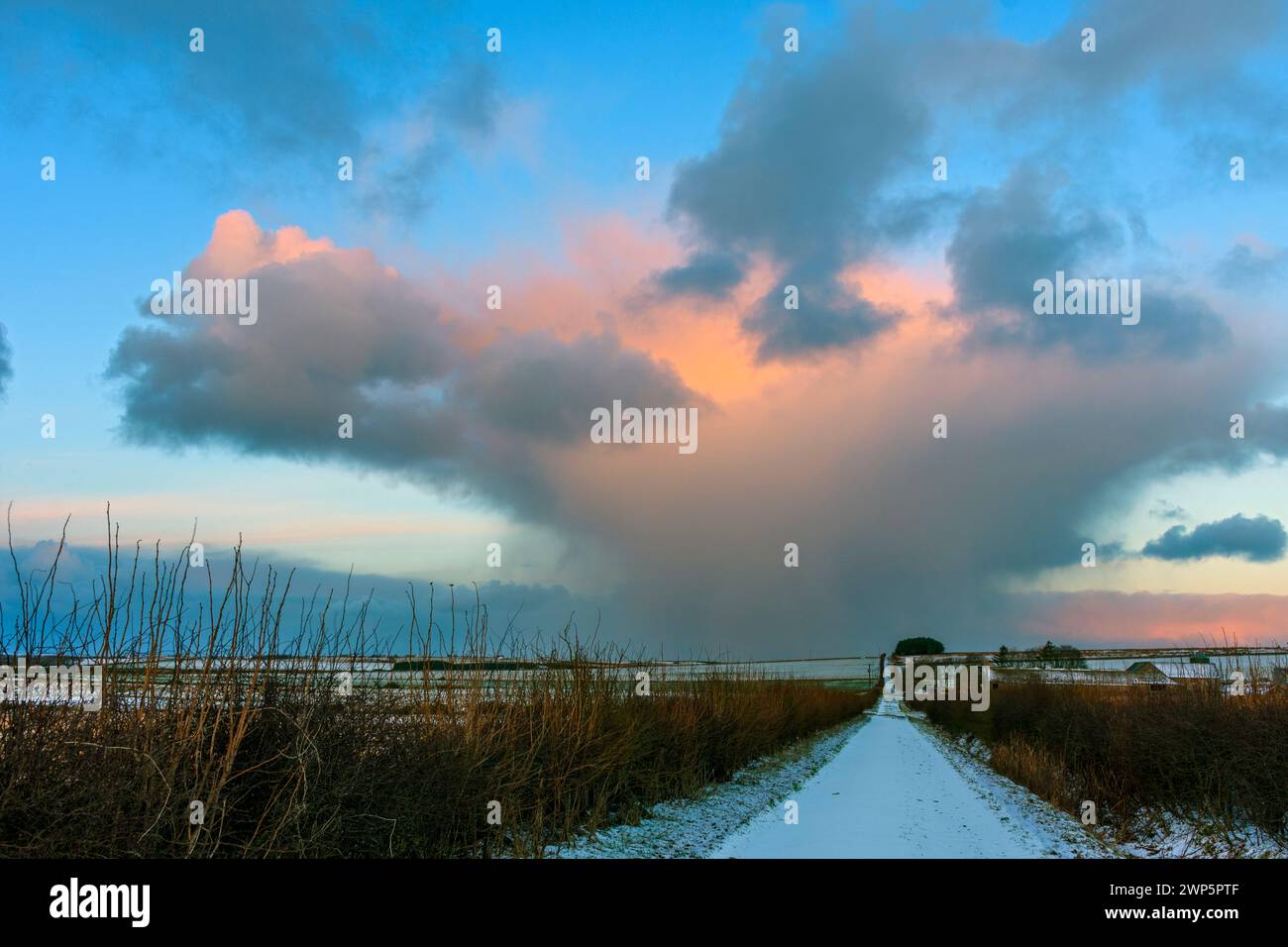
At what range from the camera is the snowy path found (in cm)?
1287

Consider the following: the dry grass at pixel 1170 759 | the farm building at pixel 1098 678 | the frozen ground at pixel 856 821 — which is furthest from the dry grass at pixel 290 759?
the farm building at pixel 1098 678

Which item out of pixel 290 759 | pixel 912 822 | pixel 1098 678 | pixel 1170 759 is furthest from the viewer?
pixel 1098 678

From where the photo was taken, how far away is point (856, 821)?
1572 cm

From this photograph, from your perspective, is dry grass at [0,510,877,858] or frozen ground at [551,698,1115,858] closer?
dry grass at [0,510,877,858]

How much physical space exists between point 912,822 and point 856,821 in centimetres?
105

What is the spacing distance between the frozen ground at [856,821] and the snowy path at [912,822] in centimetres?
2

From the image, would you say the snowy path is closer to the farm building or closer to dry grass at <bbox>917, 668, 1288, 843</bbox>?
dry grass at <bbox>917, 668, 1288, 843</bbox>

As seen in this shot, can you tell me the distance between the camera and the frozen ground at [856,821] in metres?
12.7

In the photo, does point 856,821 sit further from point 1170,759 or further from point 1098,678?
point 1098,678

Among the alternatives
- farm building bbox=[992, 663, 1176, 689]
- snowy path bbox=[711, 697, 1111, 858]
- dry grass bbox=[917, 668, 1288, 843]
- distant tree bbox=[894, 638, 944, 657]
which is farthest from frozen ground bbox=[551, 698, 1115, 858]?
distant tree bbox=[894, 638, 944, 657]

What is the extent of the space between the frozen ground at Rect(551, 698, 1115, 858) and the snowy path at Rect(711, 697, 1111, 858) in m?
0.02

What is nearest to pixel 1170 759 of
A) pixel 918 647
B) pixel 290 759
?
pixel 290 759
